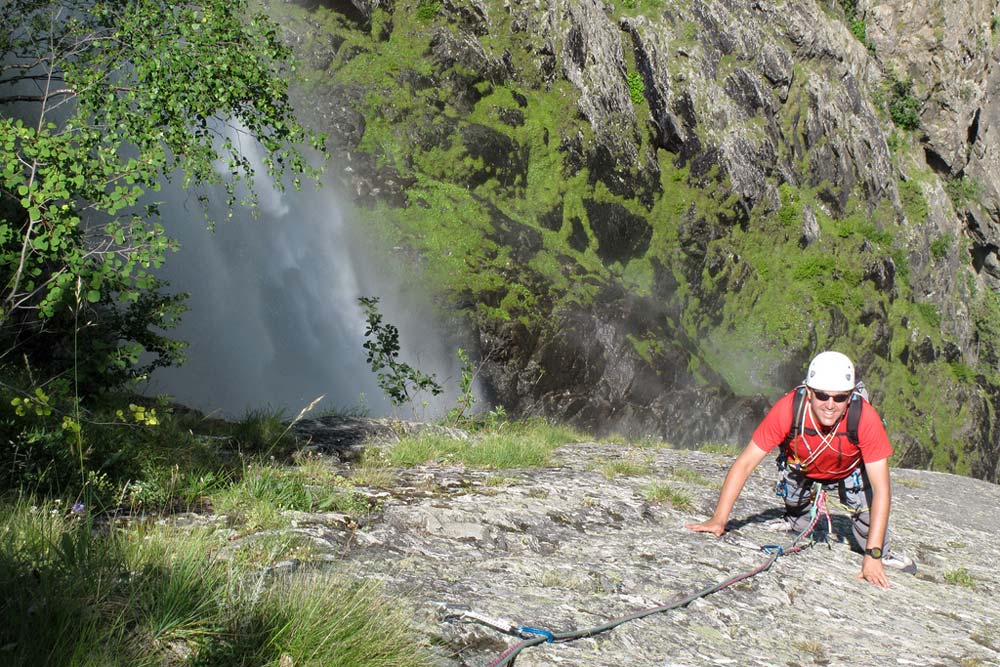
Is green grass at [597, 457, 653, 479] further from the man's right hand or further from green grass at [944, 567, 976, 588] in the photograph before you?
green grass at [944, 567, 976, 588]

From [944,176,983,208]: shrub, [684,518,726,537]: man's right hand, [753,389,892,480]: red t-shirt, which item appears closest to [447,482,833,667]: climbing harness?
[684,518,726,537]: man's right hand

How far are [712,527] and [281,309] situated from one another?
1788 cm

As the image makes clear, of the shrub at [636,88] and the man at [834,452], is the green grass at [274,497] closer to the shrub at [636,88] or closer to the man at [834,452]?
the man at [834,452]

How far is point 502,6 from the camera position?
104ft

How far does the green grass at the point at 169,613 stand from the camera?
8.40ft

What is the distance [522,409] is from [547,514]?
16461 mm

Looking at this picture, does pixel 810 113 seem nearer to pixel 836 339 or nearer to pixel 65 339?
pixel 836 339

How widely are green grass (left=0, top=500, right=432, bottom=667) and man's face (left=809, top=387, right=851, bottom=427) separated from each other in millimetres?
3553

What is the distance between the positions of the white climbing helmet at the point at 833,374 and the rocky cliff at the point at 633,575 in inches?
53.2

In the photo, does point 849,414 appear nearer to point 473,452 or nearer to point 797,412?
point 797,412

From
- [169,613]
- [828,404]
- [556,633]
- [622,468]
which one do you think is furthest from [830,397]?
[169,613]

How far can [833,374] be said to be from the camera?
5434mm

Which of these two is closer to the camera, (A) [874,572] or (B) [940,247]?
(A) [874,572]

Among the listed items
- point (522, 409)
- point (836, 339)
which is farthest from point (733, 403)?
point (836, 339)
